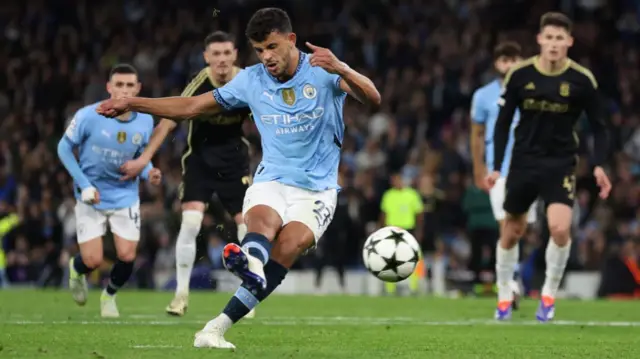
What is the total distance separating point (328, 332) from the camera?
10344mm

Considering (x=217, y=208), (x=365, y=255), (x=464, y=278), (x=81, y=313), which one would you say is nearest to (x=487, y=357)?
(x=365, y=255)

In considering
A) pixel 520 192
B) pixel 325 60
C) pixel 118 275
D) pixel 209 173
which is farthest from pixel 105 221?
pixel 325 60

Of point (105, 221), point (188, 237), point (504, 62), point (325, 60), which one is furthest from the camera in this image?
point (504, 62)

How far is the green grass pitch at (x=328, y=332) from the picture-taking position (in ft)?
27.3

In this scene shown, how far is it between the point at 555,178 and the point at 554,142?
324 millimetres

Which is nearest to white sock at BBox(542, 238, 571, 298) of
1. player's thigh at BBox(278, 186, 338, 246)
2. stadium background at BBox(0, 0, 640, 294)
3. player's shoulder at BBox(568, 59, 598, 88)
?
player's shoulder at BBox(568, 59, 598, 88)

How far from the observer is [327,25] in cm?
2905

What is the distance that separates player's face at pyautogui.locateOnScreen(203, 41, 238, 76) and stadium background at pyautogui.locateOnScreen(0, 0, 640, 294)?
24.2 ft

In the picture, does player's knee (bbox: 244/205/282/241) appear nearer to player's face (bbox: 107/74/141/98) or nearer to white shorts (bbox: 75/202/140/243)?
player's face (bbox: 107/74/141/98)

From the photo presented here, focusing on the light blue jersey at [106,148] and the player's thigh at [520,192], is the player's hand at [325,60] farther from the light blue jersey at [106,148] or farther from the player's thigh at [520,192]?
the light blue jersey at [106,148]

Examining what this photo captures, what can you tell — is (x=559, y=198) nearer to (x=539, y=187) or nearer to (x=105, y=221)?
(x=539, y=187)

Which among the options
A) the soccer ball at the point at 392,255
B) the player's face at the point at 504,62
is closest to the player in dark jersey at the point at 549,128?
the soccer ball at the point at 392,255

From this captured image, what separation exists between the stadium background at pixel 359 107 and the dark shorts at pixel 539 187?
27.2ft

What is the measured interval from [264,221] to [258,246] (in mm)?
372
